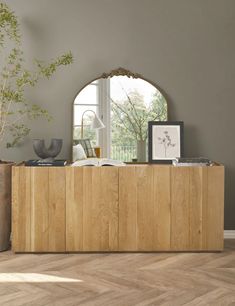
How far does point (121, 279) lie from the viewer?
296 cm

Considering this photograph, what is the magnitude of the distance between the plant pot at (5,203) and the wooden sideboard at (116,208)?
12 centimetres

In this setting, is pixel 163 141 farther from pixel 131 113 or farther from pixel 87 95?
pixel 87 95

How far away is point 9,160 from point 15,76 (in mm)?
711

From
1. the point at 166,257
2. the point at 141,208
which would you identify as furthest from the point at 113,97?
the point at 166,257

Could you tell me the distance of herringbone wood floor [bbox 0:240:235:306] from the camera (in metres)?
2.62

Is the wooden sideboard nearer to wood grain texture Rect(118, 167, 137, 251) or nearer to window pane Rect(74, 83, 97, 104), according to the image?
wood grain texture Rect(118, 167, 137, 251)

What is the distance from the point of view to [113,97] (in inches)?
156

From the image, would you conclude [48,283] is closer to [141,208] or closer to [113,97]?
[141,208]

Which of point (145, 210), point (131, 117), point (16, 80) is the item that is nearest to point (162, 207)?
point (145, 210)

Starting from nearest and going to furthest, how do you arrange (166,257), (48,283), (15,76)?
(48,283), (166,257), (15,76)

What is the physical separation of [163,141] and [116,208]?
2.54ft

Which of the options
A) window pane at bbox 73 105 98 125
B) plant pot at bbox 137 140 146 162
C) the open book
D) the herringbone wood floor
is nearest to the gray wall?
window pane at bbox 73 105 98 125

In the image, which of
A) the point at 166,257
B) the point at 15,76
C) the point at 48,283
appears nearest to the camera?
the point at 48,283

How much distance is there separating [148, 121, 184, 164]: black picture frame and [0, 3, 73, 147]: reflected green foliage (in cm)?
89
